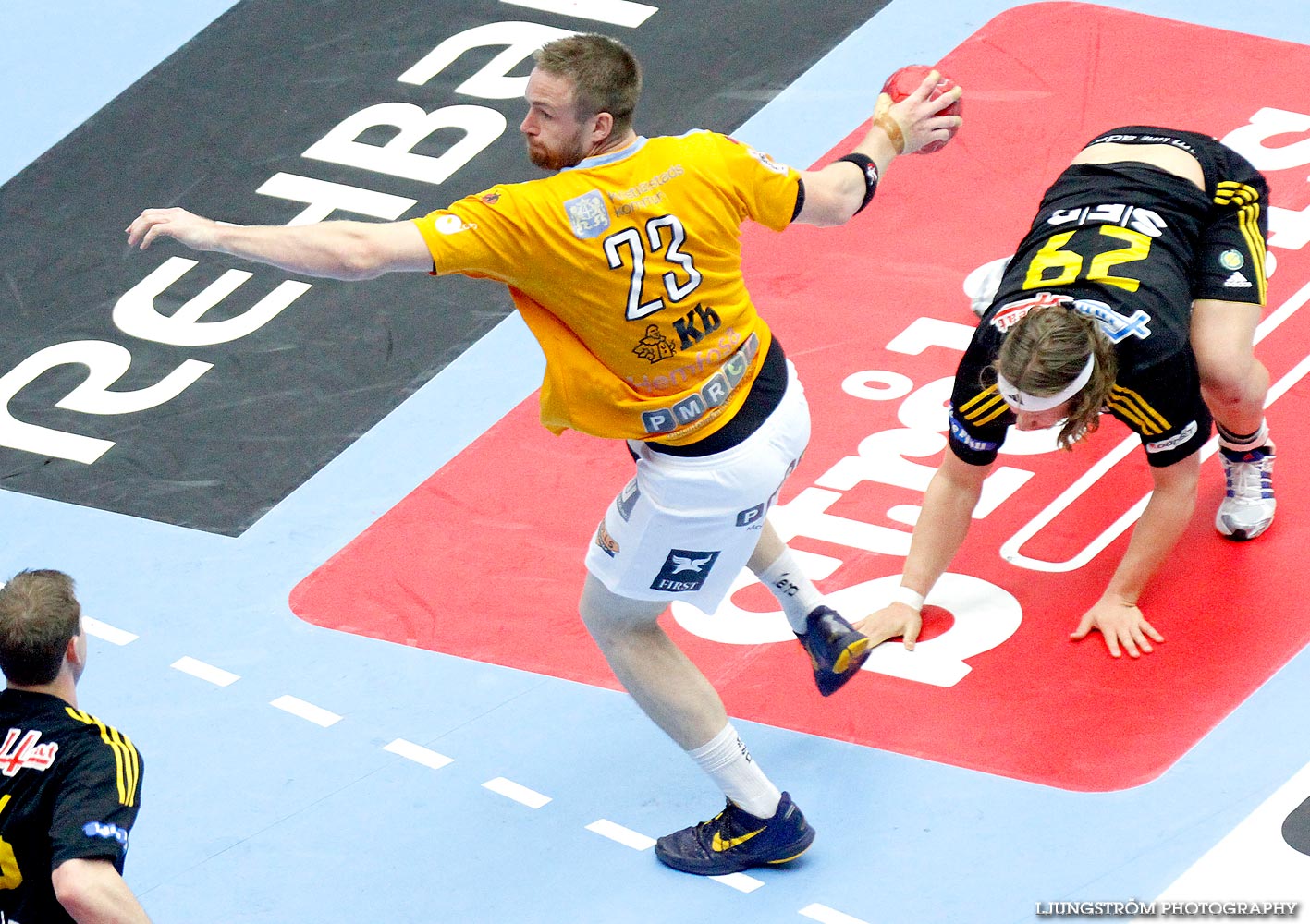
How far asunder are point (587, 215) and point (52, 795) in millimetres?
1730

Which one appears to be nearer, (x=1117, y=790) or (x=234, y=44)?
(x=1117, y=790)

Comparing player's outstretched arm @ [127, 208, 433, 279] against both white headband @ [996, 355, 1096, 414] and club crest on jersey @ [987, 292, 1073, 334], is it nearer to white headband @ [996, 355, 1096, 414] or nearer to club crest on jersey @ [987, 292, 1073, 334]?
white headband @ [996, 355, 1096, 414]

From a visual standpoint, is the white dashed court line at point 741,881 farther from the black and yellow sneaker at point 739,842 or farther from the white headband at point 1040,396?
the white headband at point 1040,396

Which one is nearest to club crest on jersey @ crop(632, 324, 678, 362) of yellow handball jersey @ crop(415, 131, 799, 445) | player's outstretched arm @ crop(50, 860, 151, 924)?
yellow handball jersey @ crop(415, 131, 799, 445)

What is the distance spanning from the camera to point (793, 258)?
725 cm

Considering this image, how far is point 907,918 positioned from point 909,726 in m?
0.76

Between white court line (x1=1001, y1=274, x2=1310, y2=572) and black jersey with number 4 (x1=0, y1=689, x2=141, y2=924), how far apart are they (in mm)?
2969

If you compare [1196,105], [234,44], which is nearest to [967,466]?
[1196,105]

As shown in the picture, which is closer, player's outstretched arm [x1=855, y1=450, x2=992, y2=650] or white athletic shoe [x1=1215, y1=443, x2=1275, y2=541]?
player's outstretched arm [x1=855, y1=450, x2=992, y2=650]

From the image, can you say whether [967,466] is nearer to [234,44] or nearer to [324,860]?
[324,860]

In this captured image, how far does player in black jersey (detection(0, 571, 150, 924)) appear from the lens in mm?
3574

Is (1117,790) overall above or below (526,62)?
below

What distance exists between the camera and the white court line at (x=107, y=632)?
6164mm

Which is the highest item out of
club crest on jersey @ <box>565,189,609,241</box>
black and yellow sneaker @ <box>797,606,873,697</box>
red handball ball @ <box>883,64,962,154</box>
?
club crest on jersey @ <box>565,189,609,241</box>
